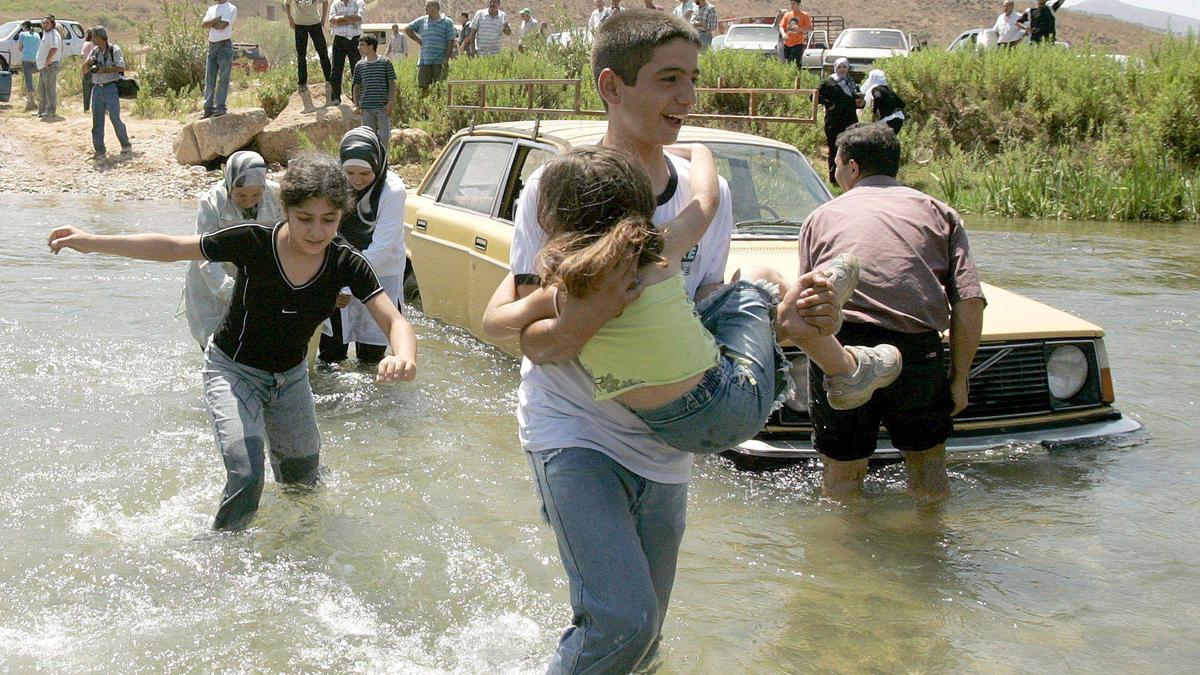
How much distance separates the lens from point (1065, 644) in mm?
4395

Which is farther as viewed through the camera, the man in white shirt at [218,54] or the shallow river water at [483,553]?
the man in white shirt at [218,54]

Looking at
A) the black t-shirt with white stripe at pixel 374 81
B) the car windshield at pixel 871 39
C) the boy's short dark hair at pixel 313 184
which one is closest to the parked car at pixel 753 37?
the car windshield at pixel 871 39

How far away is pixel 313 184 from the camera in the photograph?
466cm

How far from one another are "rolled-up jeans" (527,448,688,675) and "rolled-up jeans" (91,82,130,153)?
19.2 metres

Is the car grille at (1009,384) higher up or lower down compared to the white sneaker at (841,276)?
lower down

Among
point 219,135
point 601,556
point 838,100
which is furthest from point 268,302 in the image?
point 219,135

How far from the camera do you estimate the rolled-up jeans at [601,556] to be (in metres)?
2.95

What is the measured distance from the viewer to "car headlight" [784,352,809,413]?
18.7 ft

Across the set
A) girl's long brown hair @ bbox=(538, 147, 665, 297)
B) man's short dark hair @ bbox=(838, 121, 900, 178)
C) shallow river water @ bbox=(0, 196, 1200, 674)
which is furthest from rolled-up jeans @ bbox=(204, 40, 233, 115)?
girl's long brown hair @ bbox=(538, 147, 665, 297)

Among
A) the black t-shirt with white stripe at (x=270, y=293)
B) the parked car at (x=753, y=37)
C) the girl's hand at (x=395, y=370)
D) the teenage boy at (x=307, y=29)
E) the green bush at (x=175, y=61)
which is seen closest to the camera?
the girl's hand at (x=395, y=370)

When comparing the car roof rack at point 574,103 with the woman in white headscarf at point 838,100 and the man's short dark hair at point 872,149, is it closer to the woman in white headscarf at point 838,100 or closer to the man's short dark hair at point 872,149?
the man's short dark hair at point 872,149

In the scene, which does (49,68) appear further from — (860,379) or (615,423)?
(615,423)

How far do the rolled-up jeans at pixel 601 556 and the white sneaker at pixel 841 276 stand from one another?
66cm

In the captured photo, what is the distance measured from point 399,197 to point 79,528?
288 cm
